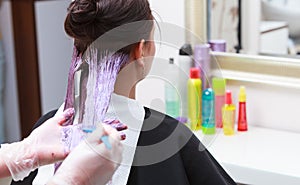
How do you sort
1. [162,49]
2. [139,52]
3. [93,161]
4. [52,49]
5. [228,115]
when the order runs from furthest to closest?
[52,49] < [228,115] < [162,49] < [139,52] < [93,161]

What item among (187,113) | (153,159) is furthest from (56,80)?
(153,159)

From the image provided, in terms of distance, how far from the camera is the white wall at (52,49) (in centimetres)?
314

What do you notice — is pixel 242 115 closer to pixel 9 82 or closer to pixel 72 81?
pixel 72 81

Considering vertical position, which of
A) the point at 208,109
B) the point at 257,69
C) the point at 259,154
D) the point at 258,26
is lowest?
the point at 259,154

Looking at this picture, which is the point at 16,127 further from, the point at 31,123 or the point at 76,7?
the point at 76,7

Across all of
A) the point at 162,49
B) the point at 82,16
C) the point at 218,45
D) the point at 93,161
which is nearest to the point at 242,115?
the point at 218,45

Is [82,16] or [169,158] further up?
[82,16]

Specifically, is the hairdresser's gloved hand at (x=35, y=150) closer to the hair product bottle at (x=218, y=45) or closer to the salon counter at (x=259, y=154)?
the salon counter at (x=259, y=154)

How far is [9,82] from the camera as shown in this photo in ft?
10.6

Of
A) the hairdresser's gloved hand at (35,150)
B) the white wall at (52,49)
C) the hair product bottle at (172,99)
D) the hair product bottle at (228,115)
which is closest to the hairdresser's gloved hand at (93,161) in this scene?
the hairdresser's gloved hand at (35,150)

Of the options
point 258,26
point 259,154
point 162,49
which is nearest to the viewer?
point 162,49

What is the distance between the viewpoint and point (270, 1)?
6.41 ft

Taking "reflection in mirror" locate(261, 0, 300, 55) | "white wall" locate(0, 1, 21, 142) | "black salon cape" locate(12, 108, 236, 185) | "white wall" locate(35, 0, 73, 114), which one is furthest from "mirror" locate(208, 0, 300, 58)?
"white wall" locate(0, 1, 21, 142)

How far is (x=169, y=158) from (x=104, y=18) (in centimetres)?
35
